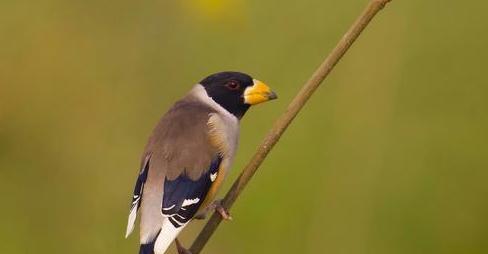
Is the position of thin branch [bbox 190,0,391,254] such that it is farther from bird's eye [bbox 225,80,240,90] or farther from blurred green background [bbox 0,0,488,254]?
blurred green background [bbox 0,0,488,254]

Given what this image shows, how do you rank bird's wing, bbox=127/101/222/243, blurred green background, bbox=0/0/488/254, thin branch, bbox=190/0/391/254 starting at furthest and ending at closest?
blurred green background, bbox=0/0/488/254
bird's wing, bbox=127/101/222/243
thin branch, bbox=190/0/391/254

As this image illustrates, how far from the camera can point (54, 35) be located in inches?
188

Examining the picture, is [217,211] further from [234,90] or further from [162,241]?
[234,90]

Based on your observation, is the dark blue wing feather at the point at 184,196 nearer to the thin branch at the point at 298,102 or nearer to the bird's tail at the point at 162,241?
the bird's tail at the point at 162,241

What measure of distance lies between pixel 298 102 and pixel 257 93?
2.50ft

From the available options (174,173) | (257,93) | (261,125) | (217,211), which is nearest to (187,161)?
(174,173)

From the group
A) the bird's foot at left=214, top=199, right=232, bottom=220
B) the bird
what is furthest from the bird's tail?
the bird's foot at left=214, top=199, right=232, bottom=220

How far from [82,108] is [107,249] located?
0.67 meters

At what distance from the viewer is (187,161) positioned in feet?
10.2

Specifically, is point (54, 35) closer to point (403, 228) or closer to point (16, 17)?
point (16, 17)

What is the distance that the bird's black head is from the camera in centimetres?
346

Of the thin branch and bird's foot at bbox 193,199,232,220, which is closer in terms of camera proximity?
the thin branch

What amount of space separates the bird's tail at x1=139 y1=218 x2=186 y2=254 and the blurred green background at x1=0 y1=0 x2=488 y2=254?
122 centimetres

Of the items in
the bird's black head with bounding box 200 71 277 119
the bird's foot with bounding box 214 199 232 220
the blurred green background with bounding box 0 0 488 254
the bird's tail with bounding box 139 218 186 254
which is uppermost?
the bird's black head with bounding box 200 71 277 119
